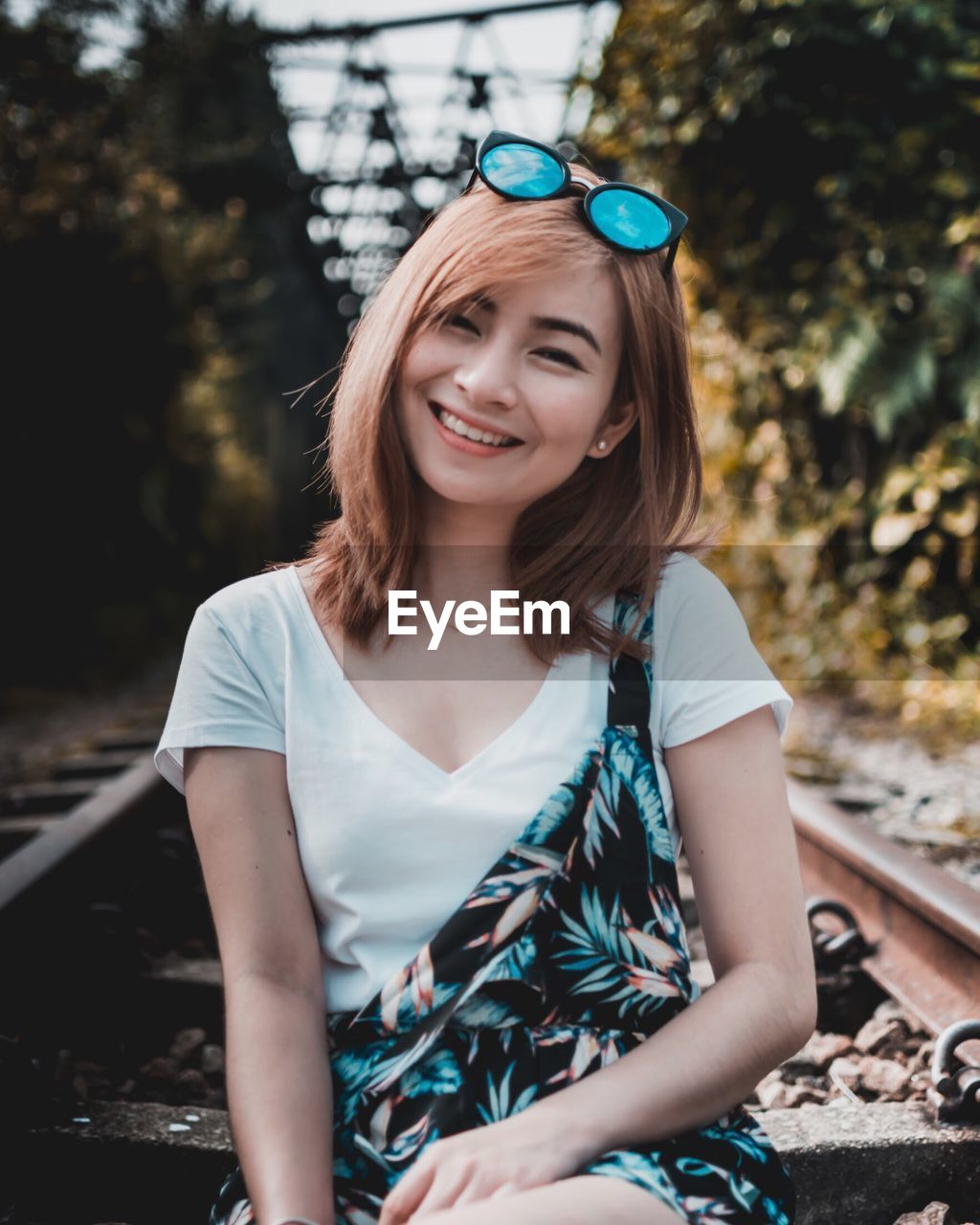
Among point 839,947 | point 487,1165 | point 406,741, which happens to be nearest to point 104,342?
point 839,947

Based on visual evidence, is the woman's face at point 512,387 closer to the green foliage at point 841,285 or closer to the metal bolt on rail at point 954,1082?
the metal bolt on rail at point 954,1082

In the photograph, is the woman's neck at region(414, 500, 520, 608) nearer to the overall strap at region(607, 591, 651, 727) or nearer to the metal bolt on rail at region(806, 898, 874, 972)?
the overall strap at region(607, 591, 651, 727)

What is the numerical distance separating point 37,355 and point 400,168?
519 cm

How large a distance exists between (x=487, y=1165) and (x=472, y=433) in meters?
0.85

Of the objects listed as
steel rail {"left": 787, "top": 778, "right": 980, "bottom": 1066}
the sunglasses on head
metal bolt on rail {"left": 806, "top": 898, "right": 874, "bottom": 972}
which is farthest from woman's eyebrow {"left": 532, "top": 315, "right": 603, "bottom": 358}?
metal bolt on rail {"left": 806, "top": 898, "right": 874, "bottom": 972}

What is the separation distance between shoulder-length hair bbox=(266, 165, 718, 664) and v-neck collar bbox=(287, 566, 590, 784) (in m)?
0.03

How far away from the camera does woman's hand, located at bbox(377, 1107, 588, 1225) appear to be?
1118mm

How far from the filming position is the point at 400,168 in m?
11.2

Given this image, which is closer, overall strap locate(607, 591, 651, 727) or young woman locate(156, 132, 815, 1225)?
young woman locate(156, 132, 815, 1225)

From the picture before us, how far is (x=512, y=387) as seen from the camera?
4.63 ft

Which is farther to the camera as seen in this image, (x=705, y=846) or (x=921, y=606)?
(x=921, y=606)

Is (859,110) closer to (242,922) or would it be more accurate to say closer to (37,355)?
(37,355)

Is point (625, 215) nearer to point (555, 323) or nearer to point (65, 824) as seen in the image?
point (555, 323)

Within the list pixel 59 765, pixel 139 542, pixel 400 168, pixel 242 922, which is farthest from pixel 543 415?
pixel 400 168
